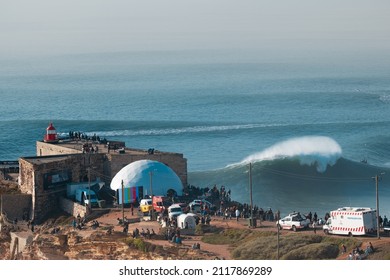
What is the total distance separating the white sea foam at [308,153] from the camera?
49.2 meters

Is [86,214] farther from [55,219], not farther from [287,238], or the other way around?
A: [287,238]

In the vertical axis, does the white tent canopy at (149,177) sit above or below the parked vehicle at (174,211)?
above

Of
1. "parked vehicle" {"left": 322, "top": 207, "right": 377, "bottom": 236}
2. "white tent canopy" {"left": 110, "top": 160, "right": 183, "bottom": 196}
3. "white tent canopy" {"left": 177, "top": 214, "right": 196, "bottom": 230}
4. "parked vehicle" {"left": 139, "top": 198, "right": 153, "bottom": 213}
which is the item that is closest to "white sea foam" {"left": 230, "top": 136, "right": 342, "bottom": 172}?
"white tent canopy" {"left": 110, "top": 160, "right": 183, "bottom": 196}

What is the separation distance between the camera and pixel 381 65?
13025 cm

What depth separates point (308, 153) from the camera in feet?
168

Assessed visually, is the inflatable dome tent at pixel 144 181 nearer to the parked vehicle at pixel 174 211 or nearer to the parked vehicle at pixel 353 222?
the parked vehicle at pixel 174 211

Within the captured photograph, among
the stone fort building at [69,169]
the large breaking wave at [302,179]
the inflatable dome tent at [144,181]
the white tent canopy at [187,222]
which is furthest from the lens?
the large breaking wave at [302,179]

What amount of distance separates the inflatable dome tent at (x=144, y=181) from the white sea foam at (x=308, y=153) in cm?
1532

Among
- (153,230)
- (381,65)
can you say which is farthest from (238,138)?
(381,65)

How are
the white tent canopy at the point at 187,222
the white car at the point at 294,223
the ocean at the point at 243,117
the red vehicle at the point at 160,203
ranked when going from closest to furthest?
the white car at the point at 294,223 < the white tent canopy at the point at 187,222 < the red vehicle at the point at 160,203 < the ocean at the point at 243,117

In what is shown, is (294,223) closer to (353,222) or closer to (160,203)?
(353,222)

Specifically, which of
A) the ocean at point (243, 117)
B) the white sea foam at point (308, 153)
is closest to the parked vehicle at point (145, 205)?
the ocean at point (243, 117)

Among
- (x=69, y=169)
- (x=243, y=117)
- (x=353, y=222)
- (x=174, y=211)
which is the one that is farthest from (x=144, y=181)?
(x=243, y=117)

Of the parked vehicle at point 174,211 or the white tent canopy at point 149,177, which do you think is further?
the white tent canopy at point 149,177
